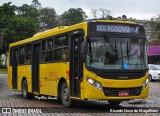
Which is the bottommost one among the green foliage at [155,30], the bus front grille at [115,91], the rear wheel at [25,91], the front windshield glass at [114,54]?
the rear wheel at [25,91]

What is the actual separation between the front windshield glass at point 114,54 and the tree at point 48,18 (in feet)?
344

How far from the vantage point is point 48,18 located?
4801 inches

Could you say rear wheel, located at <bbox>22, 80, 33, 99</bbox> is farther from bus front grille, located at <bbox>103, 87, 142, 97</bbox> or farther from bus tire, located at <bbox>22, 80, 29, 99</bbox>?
bus front grille, located at <bbox>103, 87, 142, 97</bbox>

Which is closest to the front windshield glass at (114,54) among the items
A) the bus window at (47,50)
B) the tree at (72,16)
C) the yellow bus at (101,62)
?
the yellow bus at (101,62)

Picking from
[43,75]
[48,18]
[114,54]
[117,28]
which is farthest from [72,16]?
[114,54]

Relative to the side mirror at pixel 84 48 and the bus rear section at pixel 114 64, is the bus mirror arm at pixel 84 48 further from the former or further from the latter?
the bus rear section at pixel 114 64

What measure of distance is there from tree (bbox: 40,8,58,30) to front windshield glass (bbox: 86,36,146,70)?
105 meters

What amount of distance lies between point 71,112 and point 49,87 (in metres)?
3.54

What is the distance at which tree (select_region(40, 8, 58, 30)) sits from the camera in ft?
391

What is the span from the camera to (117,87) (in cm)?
1252

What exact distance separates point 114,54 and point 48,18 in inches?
4348

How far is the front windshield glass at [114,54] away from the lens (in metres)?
12.6

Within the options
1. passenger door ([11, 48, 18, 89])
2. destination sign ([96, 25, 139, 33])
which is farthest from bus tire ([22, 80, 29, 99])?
destination sign ([96, 25, 139, 33])

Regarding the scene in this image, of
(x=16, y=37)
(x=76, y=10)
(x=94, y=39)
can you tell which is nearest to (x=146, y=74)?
(x=94, y=39)
